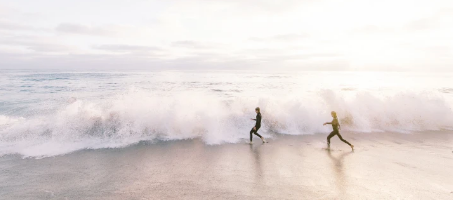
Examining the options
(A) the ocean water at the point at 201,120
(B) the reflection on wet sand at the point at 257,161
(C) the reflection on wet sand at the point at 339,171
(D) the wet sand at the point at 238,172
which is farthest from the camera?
(A) the ocean water at the point at 201,120

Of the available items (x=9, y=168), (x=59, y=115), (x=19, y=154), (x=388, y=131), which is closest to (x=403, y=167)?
(x=388, y=131)

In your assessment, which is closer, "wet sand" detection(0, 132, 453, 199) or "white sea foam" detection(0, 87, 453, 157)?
"wet sand" detection(0, 132, 453, 199)

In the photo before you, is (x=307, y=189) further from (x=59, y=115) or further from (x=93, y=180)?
(x=59, y=115)

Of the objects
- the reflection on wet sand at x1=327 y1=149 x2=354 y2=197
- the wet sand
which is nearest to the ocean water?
the wet sand

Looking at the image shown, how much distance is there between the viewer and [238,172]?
7926mm

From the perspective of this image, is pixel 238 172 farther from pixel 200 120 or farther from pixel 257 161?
pixel 200 120

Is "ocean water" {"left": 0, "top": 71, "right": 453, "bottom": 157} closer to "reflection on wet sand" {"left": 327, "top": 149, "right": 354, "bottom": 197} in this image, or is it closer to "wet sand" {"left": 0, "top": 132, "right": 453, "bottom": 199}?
"wet sand" {"left": 0, "top": 132, "right": 453, "bottom": 199}

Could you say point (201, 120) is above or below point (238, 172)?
above

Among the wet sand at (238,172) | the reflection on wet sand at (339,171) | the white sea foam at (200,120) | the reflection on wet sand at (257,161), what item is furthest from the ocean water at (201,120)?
the reflection on wet sand at (339,171)

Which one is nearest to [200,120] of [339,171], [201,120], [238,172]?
[201,120]

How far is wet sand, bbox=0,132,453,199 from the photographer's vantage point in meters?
6.51

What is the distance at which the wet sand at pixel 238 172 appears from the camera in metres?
6.51

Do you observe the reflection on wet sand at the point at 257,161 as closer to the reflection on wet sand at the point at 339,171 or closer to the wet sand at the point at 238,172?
the wet sand at the point at 238,172

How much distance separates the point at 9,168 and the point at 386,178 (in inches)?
488
